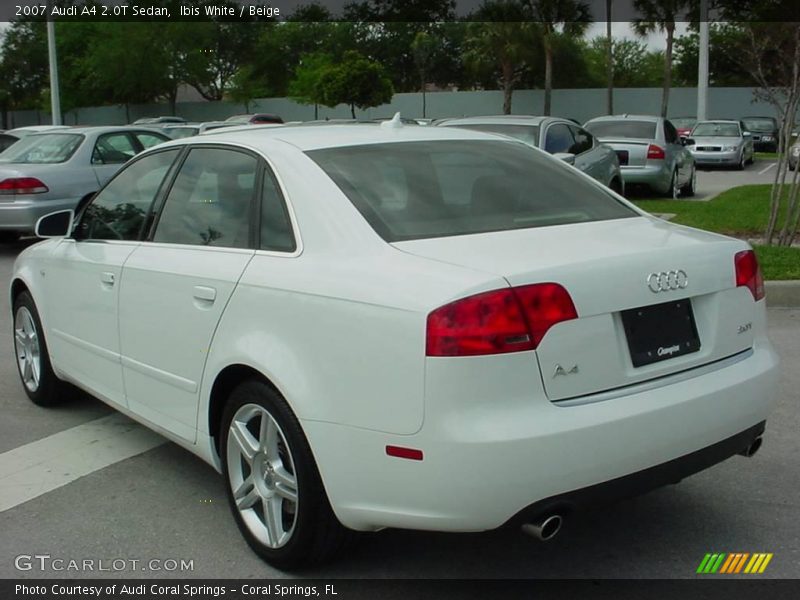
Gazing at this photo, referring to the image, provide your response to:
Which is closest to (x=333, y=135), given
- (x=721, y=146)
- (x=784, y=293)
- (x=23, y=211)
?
(x=784, y=293)

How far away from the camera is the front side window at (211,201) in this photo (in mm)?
3949

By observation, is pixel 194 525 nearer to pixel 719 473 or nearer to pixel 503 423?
pixel 503 423

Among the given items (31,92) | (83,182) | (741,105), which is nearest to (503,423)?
(83,182)

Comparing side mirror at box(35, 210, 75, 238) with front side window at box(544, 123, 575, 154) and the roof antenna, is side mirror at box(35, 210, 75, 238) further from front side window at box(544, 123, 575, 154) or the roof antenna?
front side window at box(544, 123, 575, 154)

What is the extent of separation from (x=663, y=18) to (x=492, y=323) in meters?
47.0

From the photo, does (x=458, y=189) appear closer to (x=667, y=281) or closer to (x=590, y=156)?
(x=667, y=281)

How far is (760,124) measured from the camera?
124ft

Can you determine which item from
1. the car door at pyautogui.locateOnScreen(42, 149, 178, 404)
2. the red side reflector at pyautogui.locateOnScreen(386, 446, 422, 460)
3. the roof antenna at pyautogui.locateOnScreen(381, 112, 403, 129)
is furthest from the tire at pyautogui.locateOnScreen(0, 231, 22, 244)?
the red side reflector at pyautogui.locateOnScreen(386, 446, 422, 460)

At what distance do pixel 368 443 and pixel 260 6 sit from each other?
2369 inches

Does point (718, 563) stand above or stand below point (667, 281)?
below

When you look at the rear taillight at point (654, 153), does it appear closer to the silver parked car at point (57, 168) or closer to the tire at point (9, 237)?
the silver parked car at point (57, 168)

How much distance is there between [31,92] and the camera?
6241 centimetres

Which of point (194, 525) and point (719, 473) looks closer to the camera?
point (194, 525)

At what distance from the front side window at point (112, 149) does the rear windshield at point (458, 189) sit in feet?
31.1
